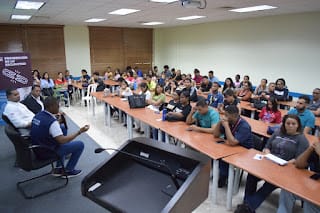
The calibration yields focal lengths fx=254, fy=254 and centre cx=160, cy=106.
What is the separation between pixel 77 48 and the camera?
11.6 m

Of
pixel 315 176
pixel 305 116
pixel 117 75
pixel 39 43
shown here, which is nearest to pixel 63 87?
pixel 117 75

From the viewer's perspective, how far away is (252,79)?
8.90 meters

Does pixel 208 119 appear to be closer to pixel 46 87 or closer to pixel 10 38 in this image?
pixel 46 87

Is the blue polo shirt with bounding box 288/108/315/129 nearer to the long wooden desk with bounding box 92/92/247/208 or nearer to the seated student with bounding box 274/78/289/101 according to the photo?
the long wooden desk with bounding box 92/92/247/208

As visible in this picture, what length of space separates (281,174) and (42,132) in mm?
2848

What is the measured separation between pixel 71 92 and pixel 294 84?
7838mm

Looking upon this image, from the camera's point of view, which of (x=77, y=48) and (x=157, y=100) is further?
(x=77, y=48)

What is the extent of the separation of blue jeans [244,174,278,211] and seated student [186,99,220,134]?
972 millimetres

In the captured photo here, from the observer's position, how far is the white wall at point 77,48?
37.1 feet

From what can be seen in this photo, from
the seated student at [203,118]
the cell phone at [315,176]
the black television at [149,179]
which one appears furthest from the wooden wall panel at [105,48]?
the black television at [149,179]

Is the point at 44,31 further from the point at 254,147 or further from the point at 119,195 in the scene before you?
the point at 119,195

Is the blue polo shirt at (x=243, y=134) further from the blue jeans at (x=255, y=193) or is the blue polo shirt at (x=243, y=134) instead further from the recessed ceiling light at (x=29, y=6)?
the recessed ceiling light at (x=29, y=6)

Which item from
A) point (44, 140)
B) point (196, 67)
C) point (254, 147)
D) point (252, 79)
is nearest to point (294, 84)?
A: point (252, 79)

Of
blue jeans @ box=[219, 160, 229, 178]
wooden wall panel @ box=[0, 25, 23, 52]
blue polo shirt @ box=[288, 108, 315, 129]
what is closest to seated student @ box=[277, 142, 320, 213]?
blue jeans @ box=[219, 160, 229, 178]
